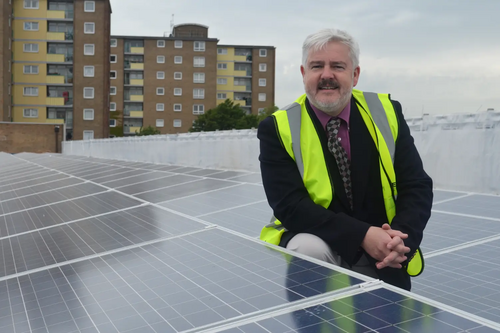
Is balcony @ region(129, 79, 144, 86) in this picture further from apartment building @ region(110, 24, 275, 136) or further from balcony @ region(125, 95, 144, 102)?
balcony @ region(125, 95, 144, 102)

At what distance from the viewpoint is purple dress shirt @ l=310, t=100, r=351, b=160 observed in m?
3.07

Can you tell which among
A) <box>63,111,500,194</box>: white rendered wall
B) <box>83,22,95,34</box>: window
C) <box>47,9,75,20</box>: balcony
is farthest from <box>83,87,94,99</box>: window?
<box>63,111,500,194</box>: white rendered wall

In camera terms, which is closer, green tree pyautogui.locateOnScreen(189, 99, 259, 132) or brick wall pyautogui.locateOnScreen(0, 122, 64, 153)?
brick wall pyautogui.locateOnScreen(0, 122, 64, 153)

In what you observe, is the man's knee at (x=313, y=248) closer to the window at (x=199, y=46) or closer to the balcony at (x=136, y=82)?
the balcony at (x=136, y=82)

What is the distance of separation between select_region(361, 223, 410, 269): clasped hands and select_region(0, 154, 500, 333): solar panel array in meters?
0.35

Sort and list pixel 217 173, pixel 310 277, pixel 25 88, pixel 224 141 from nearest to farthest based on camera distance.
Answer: pixel 310 277
pixel 217 173
pixel 224 141
pixel 25 88

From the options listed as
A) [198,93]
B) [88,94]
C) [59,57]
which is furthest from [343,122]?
[198,93]

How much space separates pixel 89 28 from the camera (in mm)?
63750

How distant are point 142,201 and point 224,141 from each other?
6109mm

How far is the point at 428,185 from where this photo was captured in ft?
10.0

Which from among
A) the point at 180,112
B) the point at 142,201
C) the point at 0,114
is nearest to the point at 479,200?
the point at 142,201

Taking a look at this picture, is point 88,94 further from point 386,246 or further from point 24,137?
point 386,246

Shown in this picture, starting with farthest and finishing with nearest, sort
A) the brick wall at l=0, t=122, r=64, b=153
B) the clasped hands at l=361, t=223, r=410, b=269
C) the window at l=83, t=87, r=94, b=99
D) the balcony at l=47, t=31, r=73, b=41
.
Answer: the window at l=83, t=87, r=94, b=99 → the balcony at l=47, t=31, r=73, b=41 → the brick wall at l=0, t=122, r=64, b=153 → the clasped hands at l=361, t=223, r=410, b=269

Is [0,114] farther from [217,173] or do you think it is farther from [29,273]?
[29,273]
